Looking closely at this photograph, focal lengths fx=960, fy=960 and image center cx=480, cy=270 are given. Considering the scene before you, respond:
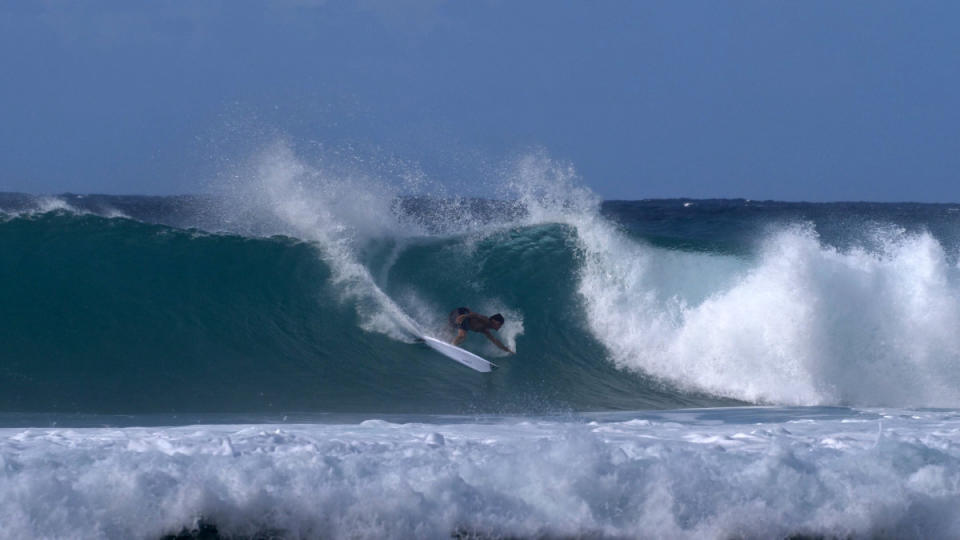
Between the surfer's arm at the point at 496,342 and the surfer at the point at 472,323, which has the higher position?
the surfer at the point at 472,323

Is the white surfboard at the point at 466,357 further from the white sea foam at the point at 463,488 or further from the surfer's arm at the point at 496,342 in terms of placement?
the white sea foam at the point at 463,488

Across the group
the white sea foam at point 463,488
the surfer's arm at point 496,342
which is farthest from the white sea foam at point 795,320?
the white sea foam at point 463,488

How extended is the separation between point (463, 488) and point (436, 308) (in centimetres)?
641

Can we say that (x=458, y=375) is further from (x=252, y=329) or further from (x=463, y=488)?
(x=463, y=488)

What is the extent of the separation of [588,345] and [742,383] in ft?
5.75

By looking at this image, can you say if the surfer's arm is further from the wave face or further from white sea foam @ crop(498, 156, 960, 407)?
white sea foam @ crop(498, 156, 960, 407)

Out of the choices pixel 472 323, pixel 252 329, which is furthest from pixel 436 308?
pixel 252 329

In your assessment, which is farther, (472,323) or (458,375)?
(472,323)

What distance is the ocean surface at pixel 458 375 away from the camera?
4.31 meters

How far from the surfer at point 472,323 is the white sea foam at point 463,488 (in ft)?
15.9

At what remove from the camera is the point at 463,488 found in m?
4.39

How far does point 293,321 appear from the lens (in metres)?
10.3

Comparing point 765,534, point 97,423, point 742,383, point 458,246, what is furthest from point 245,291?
point 765,534

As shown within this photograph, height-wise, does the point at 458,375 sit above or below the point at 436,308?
below
